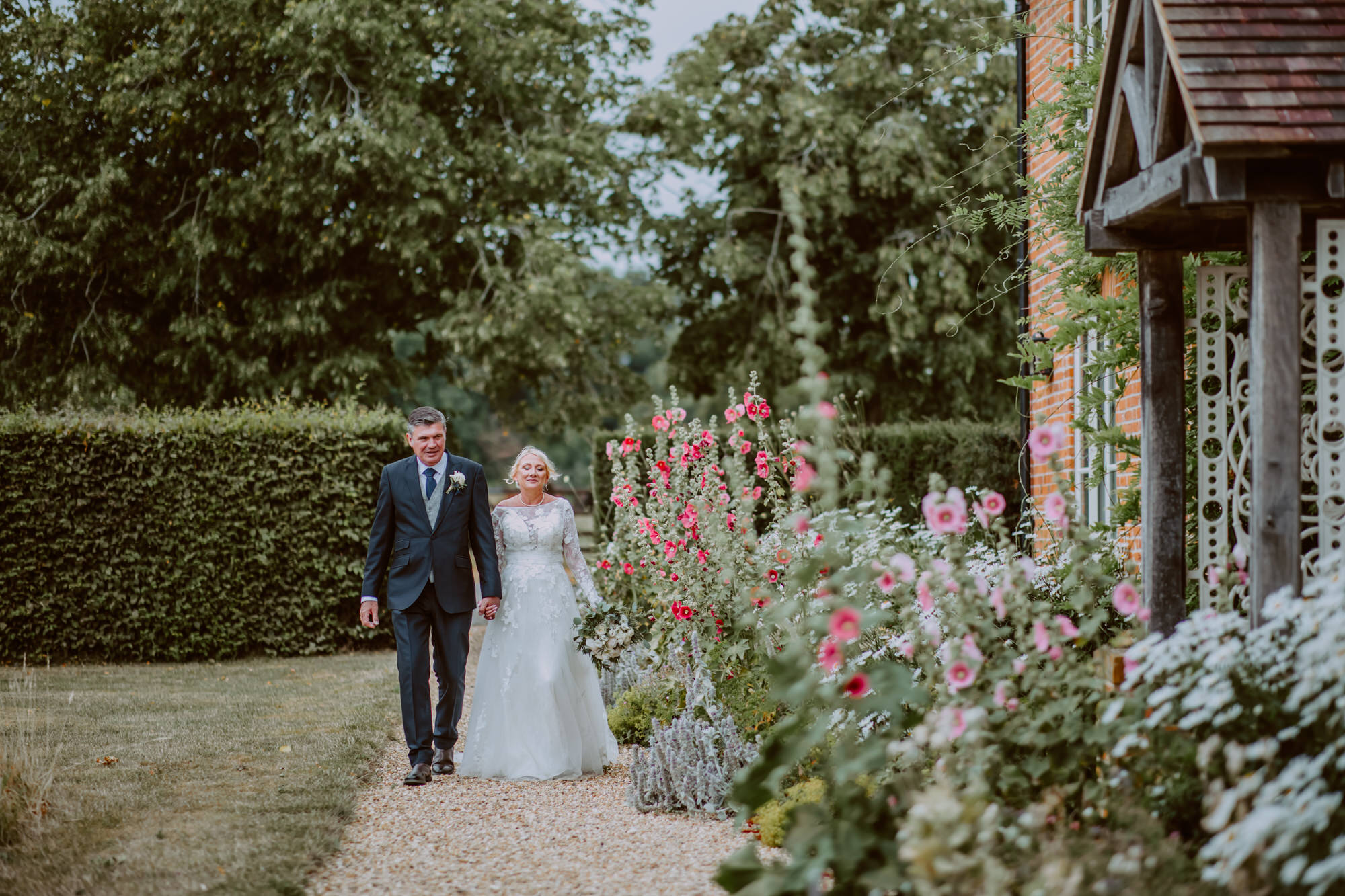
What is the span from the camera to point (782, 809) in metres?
4.68

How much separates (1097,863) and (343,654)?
9989 millimetres

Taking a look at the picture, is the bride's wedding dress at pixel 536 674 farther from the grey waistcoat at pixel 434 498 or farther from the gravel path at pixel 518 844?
the grey waistcoat at pixel 434 498

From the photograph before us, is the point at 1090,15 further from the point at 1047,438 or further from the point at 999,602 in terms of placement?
the point at 999,602

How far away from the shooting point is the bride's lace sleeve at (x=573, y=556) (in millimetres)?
6914

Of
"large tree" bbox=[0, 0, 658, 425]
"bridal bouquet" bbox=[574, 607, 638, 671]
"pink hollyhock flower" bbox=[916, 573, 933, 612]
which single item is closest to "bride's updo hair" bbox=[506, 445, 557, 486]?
"bridal bouquet" bbox=[574, 607, 638, 671]

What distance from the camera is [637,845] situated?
4.88 m

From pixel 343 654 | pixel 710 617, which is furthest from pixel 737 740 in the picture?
pixel 343 654

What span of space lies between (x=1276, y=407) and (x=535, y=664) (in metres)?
4.02

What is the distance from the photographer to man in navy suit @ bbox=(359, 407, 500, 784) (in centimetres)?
634

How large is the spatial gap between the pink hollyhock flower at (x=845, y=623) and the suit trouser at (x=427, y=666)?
3528 mm

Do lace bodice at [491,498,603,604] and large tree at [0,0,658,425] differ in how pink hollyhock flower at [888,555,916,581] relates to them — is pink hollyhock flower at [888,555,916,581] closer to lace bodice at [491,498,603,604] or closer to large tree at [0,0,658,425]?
lace bodice at [491,498,603,604]

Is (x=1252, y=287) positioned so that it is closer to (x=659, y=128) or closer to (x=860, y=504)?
(x=860, y=504)

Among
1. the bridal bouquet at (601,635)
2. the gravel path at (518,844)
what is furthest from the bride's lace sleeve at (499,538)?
the gravel path at (518,844)

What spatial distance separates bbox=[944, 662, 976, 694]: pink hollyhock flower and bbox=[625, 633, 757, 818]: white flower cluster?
1.95 metres
